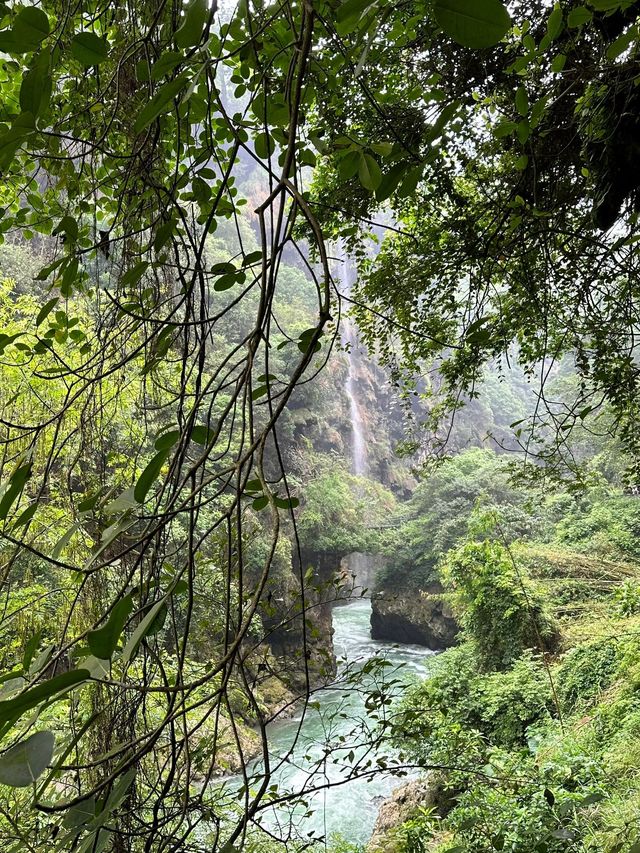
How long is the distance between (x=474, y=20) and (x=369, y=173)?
0.13 m

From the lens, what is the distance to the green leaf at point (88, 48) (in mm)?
358

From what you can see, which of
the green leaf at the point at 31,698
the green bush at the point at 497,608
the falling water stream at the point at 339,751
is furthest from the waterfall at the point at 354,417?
the green leaf at the point at 31,698

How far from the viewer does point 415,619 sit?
9039mm

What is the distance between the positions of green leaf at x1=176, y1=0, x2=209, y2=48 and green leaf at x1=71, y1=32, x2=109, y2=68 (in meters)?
0.13

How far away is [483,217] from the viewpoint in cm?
217

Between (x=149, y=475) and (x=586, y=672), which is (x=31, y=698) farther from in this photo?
(x=586, y=672)

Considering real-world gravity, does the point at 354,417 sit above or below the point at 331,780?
above

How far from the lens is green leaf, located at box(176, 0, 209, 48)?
26 cm

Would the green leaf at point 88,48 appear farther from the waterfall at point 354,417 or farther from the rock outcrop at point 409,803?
the waterfall at point 354,417

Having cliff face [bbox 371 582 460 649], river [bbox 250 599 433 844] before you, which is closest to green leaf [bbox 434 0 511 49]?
river [bbox 250 599 433 844]

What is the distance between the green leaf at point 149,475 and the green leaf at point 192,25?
217 millimetres

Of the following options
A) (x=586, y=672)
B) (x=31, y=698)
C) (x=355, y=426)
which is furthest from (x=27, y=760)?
(x=355, y=426)

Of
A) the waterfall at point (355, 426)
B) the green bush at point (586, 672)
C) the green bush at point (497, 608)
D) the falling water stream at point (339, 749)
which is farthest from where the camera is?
the waterfall at point (355, 426)

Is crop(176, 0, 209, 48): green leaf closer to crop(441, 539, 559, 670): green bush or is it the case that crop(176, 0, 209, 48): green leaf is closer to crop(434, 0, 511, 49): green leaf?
crop(434, 0, 511, 49): green leaf
